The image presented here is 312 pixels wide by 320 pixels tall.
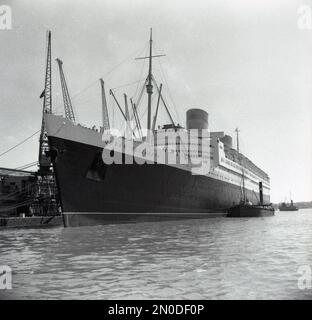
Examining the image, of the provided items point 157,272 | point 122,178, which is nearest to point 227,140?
point 122,178

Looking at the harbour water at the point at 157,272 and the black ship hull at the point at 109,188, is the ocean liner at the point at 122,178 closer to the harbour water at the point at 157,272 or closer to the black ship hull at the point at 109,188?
the black ship hull at the point at 109,188

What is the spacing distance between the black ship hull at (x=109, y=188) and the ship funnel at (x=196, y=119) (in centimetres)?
1487

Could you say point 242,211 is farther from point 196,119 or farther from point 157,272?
point 157,272

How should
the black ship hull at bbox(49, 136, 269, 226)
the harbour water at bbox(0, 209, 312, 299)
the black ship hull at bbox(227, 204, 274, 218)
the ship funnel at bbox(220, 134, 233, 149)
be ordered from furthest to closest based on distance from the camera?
the ship funnel at bbox(220, 134, 233, 149), the black ship hull at bbox(227, 204, 274, 218), the black ship hull at bbox(49, 136, 269, 226), the harbour water at bbox(0, 209, 312, 299)

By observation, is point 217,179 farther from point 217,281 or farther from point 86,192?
point 217,281

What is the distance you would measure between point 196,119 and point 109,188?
23636 millimetres

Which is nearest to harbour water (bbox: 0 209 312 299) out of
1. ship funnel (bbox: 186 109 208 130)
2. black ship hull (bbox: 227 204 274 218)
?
black ship hull (bbox: 227 204 274 218)

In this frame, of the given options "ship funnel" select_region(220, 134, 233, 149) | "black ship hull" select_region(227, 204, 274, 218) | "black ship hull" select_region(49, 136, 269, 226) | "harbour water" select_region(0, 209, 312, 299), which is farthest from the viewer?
"ship funnel" select_region(220, 134, 233, 149)

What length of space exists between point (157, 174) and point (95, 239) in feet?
37.1

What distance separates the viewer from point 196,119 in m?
42.2

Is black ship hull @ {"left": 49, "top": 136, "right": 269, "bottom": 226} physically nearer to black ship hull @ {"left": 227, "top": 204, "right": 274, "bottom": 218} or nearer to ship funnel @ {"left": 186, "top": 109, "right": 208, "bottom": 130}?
black ship hull @ {"left": 227, "top": 204, "right": 274, "bottom": 218}

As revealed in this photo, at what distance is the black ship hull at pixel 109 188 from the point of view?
64.9 ft

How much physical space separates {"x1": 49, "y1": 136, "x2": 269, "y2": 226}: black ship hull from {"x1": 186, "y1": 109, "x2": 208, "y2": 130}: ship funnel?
48.8 ft

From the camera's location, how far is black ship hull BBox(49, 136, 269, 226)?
19781mm
